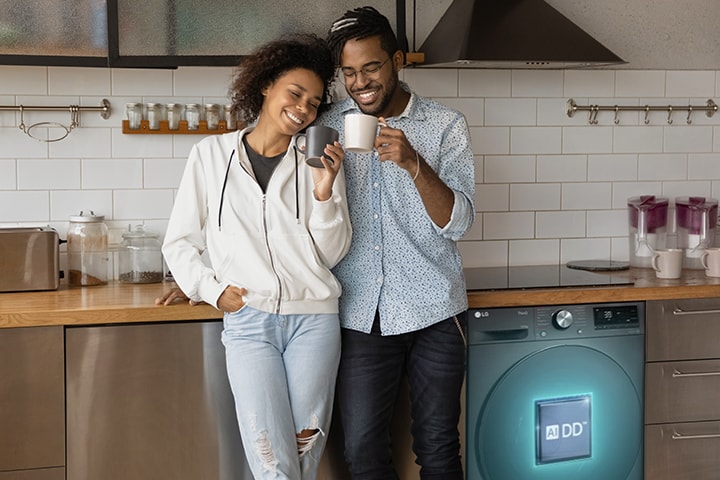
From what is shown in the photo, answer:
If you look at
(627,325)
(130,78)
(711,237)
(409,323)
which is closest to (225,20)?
(130,78)

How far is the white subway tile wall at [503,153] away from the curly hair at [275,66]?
734 millimetres

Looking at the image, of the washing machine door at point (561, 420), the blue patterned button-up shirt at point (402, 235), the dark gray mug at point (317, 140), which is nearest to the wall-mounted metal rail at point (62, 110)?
the blue patterned button-up shirt at point (402, 235)

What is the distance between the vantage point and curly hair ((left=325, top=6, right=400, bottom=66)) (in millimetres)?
2596

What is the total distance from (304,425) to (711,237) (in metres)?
1.85

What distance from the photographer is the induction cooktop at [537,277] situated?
3.20 metres

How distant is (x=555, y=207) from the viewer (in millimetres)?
3766

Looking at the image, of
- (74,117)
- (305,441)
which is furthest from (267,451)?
(74,117)

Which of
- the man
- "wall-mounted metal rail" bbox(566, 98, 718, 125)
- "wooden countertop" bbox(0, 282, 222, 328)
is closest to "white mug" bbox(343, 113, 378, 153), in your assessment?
the man

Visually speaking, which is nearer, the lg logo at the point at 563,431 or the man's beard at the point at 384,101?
the man's beard at the point at 384,101

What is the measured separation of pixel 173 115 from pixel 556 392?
1559 millimetres

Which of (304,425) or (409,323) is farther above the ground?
(409,323)

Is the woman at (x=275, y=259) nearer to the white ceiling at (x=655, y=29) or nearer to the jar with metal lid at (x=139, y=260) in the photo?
the jar with metal lid at (x=139, y=260)

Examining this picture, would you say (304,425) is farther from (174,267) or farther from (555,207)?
(555,207)

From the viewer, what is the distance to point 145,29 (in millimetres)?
3055
